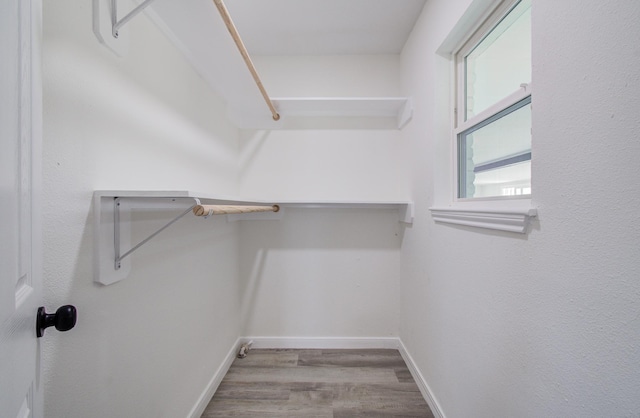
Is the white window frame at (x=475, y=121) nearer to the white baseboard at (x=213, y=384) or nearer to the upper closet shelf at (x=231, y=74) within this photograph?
the upper closet shelf at (x=231, y=74)

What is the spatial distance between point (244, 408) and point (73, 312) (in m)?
1.23

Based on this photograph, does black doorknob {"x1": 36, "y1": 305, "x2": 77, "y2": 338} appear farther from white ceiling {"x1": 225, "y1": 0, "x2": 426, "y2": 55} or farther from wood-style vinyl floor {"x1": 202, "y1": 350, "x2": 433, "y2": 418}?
white ceiling {"x1": 225, "y1": 0, "x2": 426, "y2": 55}

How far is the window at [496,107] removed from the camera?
84 centimetres

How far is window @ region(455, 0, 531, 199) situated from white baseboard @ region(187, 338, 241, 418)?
1762mm

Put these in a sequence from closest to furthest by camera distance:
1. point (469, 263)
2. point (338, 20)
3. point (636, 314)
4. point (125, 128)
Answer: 1. point (636, 314)
2. point (125, 128)
3. point (469, 263)
4. point (338, 20)

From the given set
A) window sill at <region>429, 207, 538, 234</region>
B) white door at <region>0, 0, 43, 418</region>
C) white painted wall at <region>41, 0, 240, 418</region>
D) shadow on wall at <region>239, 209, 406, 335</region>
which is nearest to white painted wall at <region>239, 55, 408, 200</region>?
shadow on wall at <region>239, 209, 406, 335</region>

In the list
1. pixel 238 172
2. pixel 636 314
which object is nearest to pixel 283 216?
pixel 238 172

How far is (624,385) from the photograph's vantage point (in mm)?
478

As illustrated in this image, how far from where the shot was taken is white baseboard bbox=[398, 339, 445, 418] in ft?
4.08

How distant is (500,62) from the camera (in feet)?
3.24

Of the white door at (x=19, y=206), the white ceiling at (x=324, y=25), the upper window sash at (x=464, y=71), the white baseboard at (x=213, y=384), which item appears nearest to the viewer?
the white door at (x=19, y=206)

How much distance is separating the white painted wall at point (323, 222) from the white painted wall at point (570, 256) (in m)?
0.88

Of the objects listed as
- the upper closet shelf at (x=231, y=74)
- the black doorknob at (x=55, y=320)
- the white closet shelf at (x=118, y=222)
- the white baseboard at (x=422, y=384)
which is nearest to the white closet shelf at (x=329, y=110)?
the upper closet shelf at (x=231, y=74)

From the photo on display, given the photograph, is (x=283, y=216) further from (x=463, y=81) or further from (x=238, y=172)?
(x=463, y=81)
